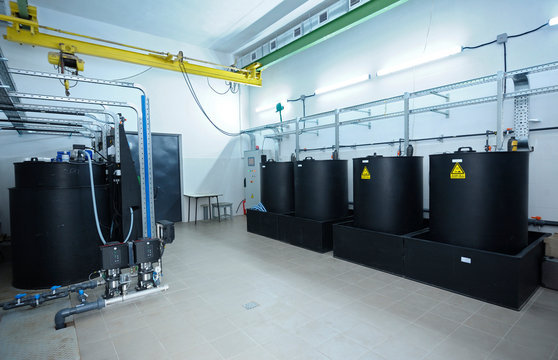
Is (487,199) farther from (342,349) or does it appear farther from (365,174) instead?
(342,349)

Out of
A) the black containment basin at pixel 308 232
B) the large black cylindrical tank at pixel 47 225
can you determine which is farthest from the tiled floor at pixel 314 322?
the large black cylindrical tank at pixel 47 225

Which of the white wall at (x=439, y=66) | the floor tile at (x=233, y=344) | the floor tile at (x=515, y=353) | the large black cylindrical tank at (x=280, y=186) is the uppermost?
the white wall at (x=439, y=66)

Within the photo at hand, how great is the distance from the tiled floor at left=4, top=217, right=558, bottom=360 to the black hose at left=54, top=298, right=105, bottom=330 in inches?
3.7

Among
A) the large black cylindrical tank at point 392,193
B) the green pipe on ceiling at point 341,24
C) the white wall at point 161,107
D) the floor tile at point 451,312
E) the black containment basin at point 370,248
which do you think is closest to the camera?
the floor tile at point 451,312

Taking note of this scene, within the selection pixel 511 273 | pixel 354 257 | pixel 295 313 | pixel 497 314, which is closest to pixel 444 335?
pixel 497 314

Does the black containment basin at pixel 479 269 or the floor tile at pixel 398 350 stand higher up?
the black containment basin at pixel 479 269

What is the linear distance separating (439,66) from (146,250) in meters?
4.76

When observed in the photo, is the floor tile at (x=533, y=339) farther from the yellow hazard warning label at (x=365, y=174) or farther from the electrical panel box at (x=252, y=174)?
the electrical panel box at (x=252, y=174)

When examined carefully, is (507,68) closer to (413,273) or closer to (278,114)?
(413,273)

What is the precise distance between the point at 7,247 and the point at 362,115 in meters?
6.85

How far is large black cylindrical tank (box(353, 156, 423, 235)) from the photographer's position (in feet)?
11.1

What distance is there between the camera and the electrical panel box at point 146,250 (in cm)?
283

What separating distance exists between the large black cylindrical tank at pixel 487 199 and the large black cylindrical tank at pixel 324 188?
173cm

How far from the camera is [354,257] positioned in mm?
3766
